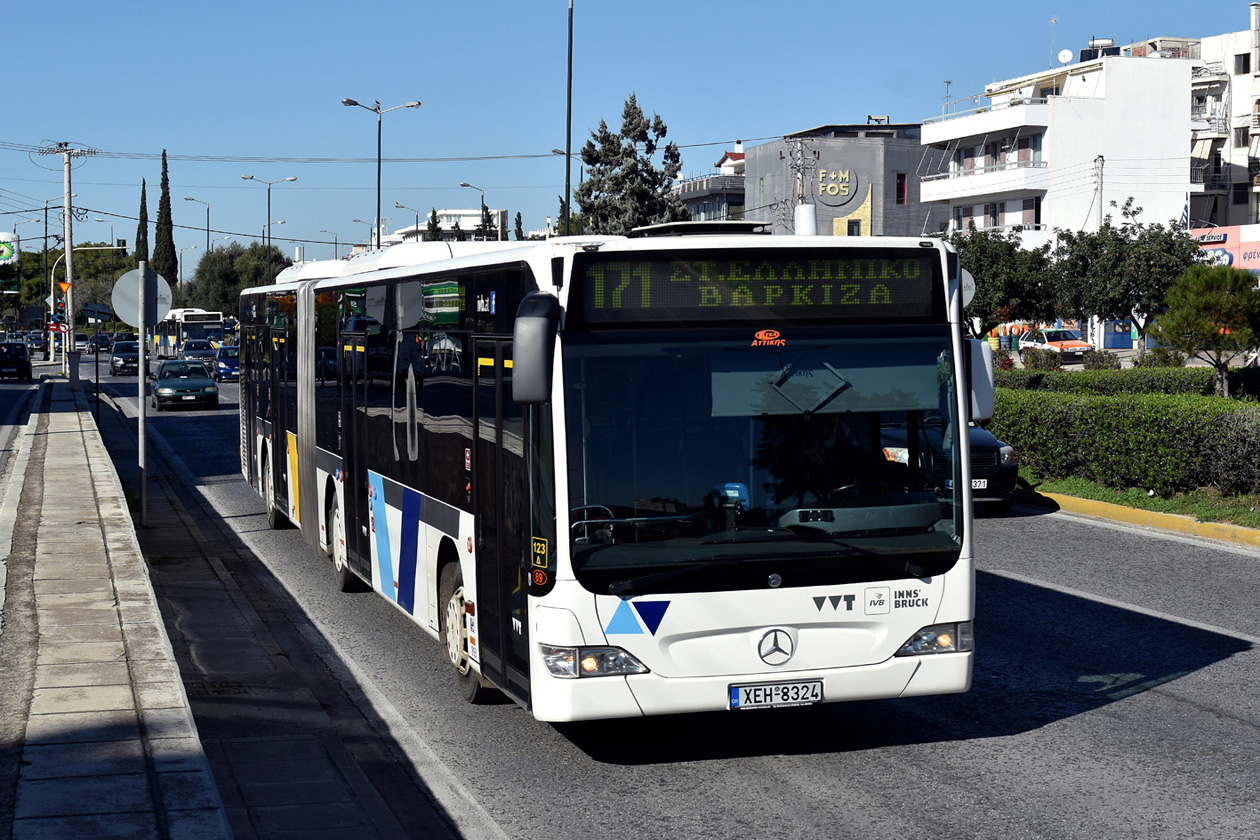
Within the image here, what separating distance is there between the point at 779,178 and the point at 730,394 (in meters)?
81.8

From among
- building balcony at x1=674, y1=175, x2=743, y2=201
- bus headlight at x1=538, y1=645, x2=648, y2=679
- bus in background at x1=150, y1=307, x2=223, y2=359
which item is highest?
building balcony at x1=674, y1=175, x2=743, y2=201

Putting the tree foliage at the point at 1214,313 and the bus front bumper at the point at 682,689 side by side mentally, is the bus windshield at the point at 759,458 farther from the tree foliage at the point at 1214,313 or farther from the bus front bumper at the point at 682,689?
the tree foliage at the point at 1214,313

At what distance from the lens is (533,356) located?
238 inches

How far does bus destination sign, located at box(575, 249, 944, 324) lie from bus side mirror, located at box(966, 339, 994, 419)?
474 millimetres

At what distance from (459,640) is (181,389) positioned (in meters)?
33.7

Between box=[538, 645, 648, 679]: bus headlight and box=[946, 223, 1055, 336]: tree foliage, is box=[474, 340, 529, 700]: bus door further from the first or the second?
box=[946, 223, 1055, 336]: tree foliage

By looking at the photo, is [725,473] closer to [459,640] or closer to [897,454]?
[897,454]

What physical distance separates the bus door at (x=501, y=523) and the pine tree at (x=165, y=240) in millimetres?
132308

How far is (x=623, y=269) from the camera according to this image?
255 inches

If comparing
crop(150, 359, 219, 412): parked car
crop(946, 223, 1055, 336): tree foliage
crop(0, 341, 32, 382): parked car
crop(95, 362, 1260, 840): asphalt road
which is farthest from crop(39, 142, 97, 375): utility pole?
crop(95, 362, 1260, 840): asphalt road

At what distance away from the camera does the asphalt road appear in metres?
6.07

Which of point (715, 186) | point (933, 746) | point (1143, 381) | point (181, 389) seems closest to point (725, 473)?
point (933, 746)

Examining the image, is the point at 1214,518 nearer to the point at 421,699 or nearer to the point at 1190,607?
the point at 1190,607

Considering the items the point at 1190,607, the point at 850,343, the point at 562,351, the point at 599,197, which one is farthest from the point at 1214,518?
the point at 599,197
